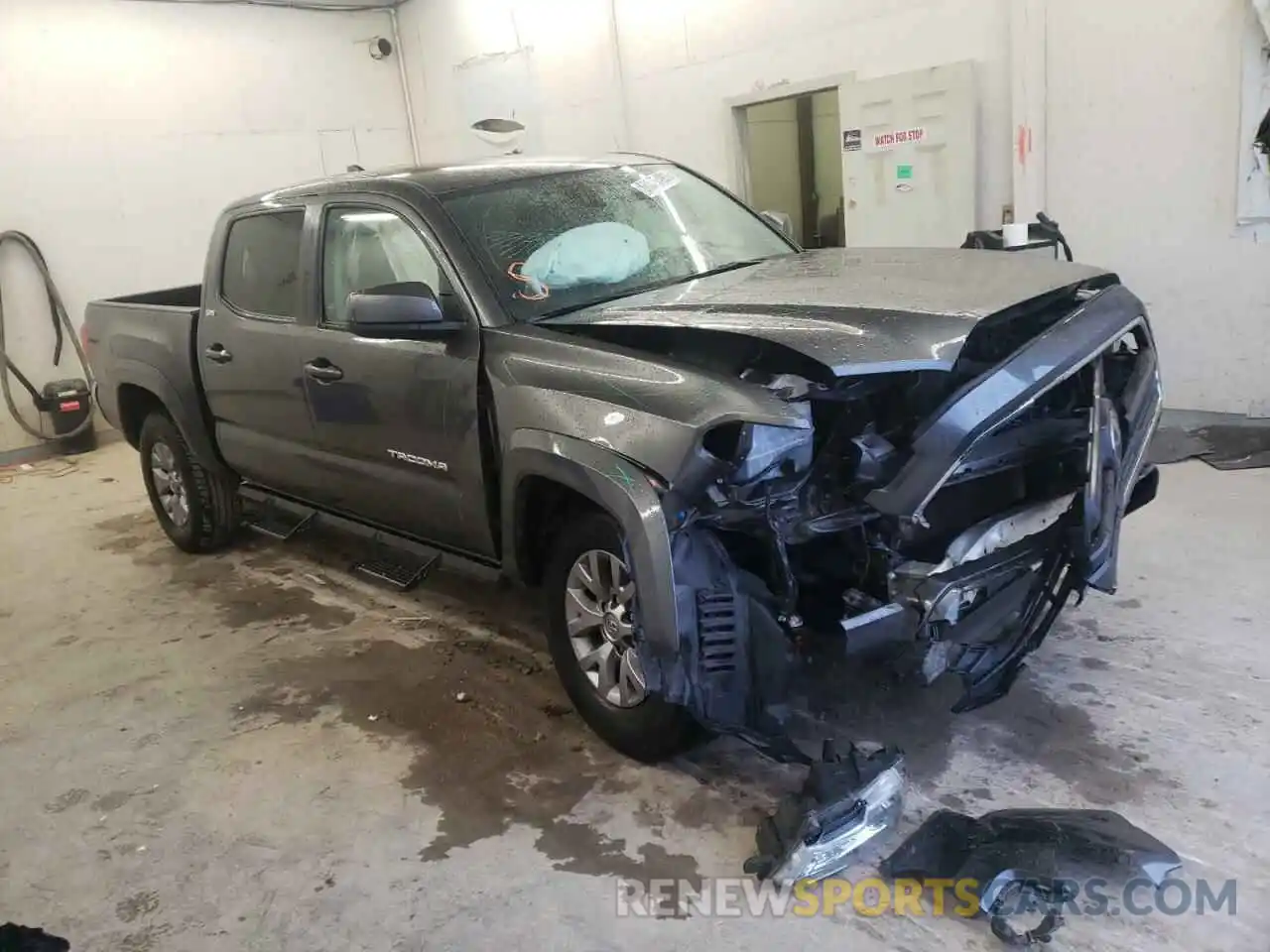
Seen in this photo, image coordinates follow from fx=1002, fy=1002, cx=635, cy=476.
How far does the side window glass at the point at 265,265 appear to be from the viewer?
161 inches

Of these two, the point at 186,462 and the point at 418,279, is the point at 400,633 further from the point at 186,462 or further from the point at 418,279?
the point at 186,462

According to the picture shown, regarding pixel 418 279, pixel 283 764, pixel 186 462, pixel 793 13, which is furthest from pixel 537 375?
pixel 793 13

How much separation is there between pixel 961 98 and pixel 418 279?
3860 mm

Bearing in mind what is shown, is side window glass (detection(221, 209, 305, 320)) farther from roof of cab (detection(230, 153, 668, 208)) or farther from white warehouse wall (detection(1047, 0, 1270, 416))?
white warehouse wall (detection(1047, 0, 1270, 416))

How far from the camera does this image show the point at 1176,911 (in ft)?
7.26

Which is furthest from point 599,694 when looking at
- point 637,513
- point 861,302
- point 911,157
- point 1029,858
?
point 911,157

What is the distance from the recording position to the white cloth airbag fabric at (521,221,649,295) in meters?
3.30

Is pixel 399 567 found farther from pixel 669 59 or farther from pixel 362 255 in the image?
pixel 669 59

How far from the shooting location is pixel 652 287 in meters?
3.41

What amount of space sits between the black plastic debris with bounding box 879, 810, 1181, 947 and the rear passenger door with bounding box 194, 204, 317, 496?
9.13ft

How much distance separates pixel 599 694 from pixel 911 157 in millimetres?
4517

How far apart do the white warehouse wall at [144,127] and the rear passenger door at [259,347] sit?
510 centimetres

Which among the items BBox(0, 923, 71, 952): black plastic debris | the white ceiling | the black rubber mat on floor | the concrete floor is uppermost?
the white ceiling

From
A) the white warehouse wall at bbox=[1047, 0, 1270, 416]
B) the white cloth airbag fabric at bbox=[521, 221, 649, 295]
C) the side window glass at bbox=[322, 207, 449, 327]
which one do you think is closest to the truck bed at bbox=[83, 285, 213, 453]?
the side window glass at bbox=[322, 207, 449, 327]
